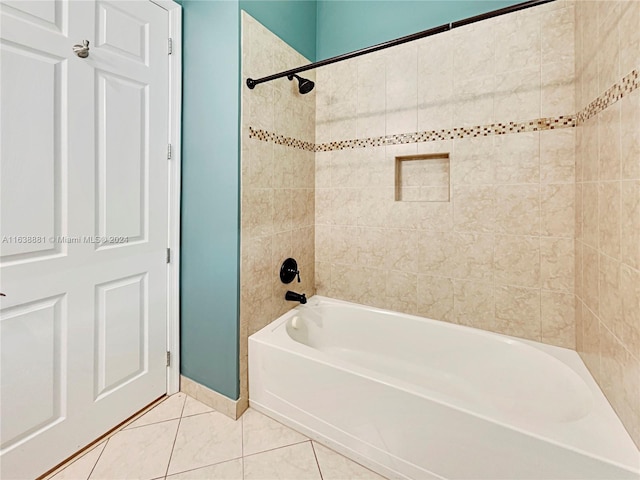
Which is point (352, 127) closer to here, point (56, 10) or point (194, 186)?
point (194, 186)

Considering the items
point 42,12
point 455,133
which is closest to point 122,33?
point 42,12

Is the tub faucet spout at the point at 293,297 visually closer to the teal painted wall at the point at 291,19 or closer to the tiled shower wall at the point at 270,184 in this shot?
the tiled shower wall at the point at 270,184

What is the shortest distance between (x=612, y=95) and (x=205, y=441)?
233cm

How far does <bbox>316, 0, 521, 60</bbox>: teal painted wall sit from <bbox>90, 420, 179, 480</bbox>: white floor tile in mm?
2588

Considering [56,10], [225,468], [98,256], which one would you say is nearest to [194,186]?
[98,256]

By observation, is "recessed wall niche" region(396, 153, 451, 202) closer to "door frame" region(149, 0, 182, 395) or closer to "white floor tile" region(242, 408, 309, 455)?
"door frame" region(149, 0, 182, 395)

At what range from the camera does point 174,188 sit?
5.81 ft

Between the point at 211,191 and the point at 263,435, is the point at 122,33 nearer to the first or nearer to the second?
the point at 211,191

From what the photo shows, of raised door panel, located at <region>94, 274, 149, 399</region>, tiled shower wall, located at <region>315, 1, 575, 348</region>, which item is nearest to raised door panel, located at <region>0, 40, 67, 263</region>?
raised door panel, located at <region>94, 274, 149, 399</region>

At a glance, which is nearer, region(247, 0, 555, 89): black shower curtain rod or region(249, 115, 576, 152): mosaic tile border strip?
region(247, 0, 555, 89): black shower curtain rod

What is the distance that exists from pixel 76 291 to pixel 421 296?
189cm

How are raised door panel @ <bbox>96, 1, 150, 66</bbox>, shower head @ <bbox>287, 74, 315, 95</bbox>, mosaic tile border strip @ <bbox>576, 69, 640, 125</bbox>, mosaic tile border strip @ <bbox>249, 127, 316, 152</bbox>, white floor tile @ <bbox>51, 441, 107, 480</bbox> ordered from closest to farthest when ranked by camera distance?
mosaic tile border strip @ <bbox>576, 69, 640, 125</bbox>, white floor tile @ <bbox>51, 441, 107, 480</bbox>, raised door panel @ <bbox>96, 1, 150, 66</bbox>, mosaic tile border strip @ <bbox>249, 127, 316, 152</bbox>, shower head @ <bbox>287, 74, 315, 95</bbox>

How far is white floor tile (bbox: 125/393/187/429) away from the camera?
1651 millimetres

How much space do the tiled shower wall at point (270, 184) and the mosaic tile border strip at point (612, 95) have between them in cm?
153
